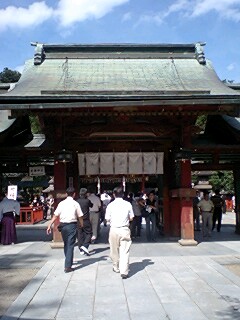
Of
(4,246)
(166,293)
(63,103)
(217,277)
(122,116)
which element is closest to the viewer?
(166,293)

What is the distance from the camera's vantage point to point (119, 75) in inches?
532

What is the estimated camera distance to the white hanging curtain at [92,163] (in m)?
12.7

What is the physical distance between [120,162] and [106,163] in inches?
18.7

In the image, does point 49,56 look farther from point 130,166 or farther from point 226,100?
point 226,100

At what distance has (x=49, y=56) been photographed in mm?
15070

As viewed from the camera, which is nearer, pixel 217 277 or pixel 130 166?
pixel 217 277

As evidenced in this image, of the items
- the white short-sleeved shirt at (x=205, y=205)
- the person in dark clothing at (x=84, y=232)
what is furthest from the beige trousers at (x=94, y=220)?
the white short-sleeved shirt at (x=205, y=205)

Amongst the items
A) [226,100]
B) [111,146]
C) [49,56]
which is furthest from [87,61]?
[226,100]

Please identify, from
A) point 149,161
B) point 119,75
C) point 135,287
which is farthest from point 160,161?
point 135,287

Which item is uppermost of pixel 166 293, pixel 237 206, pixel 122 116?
pixel 122 116

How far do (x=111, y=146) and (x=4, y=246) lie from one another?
489 centimetres

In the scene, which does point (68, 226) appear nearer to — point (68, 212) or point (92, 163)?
point (68, 212)

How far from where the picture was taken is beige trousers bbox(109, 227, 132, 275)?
753cm

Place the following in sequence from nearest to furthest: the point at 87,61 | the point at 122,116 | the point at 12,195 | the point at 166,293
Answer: the point at 166,293 < the point at 122,116 < the point at 87,61 < the point at 12,195
